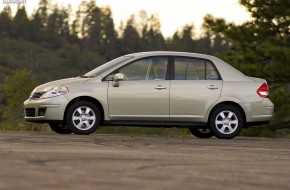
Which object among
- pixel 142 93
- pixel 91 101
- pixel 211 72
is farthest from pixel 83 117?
pixel 211 72

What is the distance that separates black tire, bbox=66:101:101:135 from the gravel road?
1.91 m

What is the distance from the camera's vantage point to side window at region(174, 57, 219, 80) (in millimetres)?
13922

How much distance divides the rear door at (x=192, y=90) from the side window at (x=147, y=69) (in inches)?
8.8

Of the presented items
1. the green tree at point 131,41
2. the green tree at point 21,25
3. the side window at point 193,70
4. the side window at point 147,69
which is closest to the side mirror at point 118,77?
the side window at point 147,69

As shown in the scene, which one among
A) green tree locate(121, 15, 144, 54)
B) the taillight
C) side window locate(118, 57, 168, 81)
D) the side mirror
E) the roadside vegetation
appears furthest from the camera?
green tree locate(121, 15, 144, 54)

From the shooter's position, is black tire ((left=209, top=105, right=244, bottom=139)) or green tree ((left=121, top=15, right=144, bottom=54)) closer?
black tire ((left=209, top=105, right=244, bottom=139))

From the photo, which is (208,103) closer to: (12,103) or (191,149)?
(191,149)

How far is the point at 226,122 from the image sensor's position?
14.0 meters

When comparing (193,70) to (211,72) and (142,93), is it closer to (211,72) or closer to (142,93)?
(211,72)

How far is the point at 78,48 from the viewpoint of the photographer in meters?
183

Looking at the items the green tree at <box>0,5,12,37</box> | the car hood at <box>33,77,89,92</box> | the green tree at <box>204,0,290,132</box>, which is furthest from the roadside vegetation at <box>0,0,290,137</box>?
the car hood at <box>33,77,89,92</box>

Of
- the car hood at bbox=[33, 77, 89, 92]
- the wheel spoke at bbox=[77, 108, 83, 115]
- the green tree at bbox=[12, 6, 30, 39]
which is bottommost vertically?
the wheel spoke at bbox=[77, 108, 83, 115]

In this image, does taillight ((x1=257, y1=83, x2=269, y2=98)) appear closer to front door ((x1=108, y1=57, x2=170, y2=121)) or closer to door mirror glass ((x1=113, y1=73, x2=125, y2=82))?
front door ((x1=108, y1=57, x2=170, y2=121))

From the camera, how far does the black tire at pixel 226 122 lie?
13.9 meters
